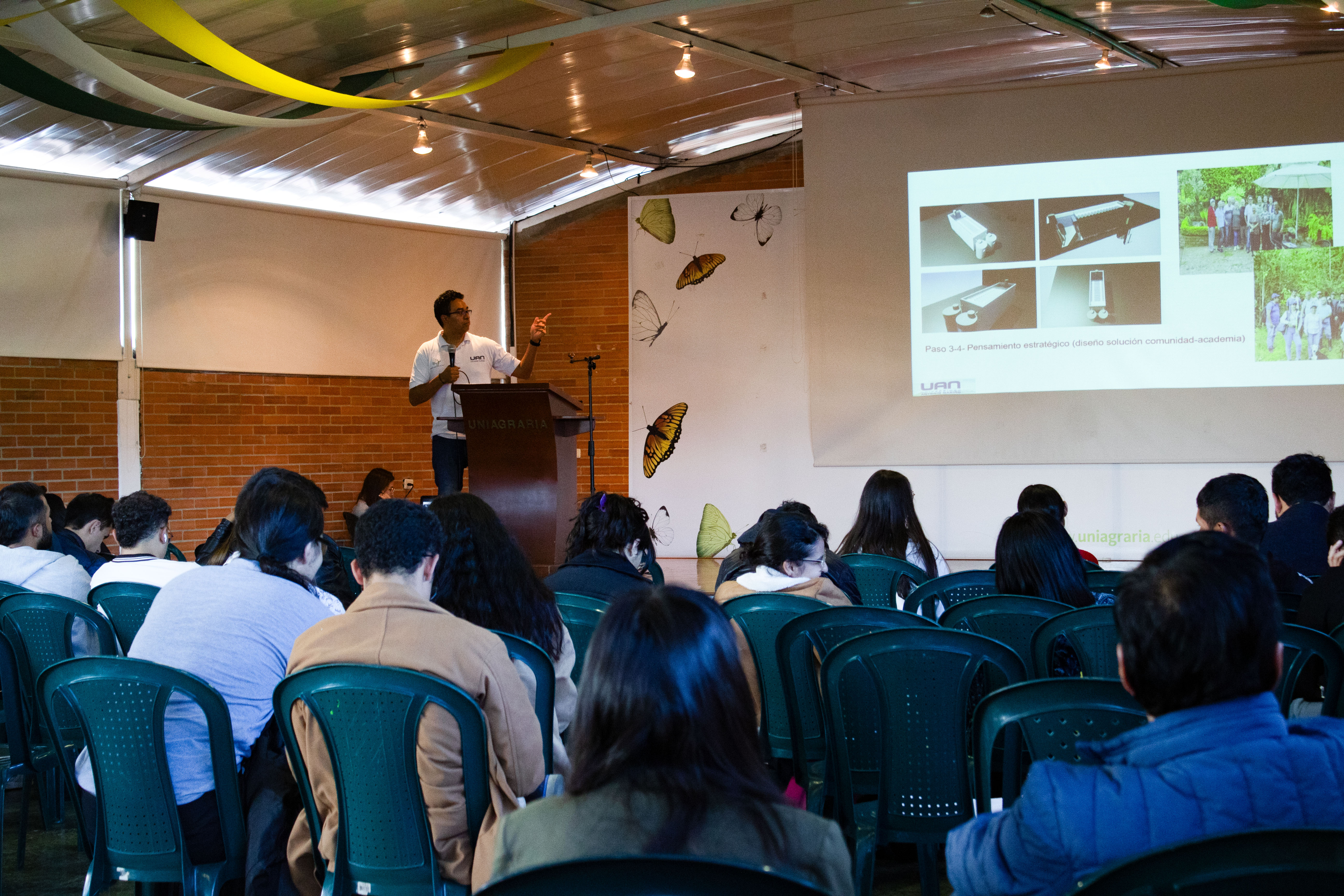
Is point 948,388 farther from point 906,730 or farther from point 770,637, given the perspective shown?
point 906,730

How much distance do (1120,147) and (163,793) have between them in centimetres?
642

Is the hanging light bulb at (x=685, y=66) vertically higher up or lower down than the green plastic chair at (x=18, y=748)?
higher up

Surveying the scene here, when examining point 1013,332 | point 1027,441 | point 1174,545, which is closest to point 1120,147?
point 1013,332

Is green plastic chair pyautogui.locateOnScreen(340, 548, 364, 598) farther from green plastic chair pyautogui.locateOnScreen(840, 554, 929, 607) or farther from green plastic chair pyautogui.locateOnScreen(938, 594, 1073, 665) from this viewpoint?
green plastic chair pyautogui.locateOnScreen(938, 594, 1073, 665)

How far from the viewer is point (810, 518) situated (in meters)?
3.28

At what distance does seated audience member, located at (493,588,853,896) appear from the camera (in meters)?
1.13

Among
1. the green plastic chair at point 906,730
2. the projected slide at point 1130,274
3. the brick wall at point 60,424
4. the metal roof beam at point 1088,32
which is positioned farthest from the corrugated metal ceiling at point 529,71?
the green plastic chair at point 906,730

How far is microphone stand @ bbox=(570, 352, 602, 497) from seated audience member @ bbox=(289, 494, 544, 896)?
4.23 metres

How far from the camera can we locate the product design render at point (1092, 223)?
670 cm

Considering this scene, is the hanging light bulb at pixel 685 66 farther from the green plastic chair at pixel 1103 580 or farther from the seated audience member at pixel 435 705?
the seated audience member at pixel 435 705

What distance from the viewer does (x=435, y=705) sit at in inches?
73.4

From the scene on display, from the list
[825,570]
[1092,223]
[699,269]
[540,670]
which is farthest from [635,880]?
[699,269]

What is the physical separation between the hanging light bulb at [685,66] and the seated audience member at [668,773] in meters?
5.34

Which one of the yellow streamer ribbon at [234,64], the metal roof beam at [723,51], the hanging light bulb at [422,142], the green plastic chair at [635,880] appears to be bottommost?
the green plastic chair at [635,880]
